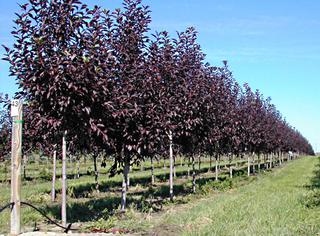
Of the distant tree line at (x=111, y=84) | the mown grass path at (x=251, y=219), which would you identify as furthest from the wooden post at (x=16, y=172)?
the mown grass path at (x=251, y=219)

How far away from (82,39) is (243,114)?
16588 mm

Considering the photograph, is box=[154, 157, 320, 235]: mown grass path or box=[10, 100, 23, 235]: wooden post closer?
box=[10, 100, 23, 235]: wooden post

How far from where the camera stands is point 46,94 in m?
7.62

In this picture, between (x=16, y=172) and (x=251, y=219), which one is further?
(x=251, y=219)

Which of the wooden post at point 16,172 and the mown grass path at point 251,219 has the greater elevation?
the wooden post at point 16,172

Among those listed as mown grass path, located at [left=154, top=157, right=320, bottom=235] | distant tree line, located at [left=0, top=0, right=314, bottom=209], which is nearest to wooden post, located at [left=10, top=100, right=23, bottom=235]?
distant tree line, located at [left=0, top=0, right=314, bottom=209]

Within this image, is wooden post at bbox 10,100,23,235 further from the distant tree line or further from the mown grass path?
the mown grass path

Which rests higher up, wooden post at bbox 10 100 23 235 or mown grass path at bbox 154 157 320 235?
wooden post at bbox 10 100 23 235

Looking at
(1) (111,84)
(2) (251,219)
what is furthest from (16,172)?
(2) (251,219)

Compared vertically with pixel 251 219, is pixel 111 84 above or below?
above

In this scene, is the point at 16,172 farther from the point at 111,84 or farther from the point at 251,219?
the point at 251,219

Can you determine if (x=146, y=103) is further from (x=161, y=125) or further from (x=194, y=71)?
(x=194, y=71)

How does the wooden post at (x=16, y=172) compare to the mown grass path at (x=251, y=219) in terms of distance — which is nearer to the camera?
the wooden post at (x=16, y=172)

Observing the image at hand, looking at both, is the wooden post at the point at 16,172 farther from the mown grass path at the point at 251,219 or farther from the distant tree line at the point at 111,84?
the mown grass path at the point at 251,219
